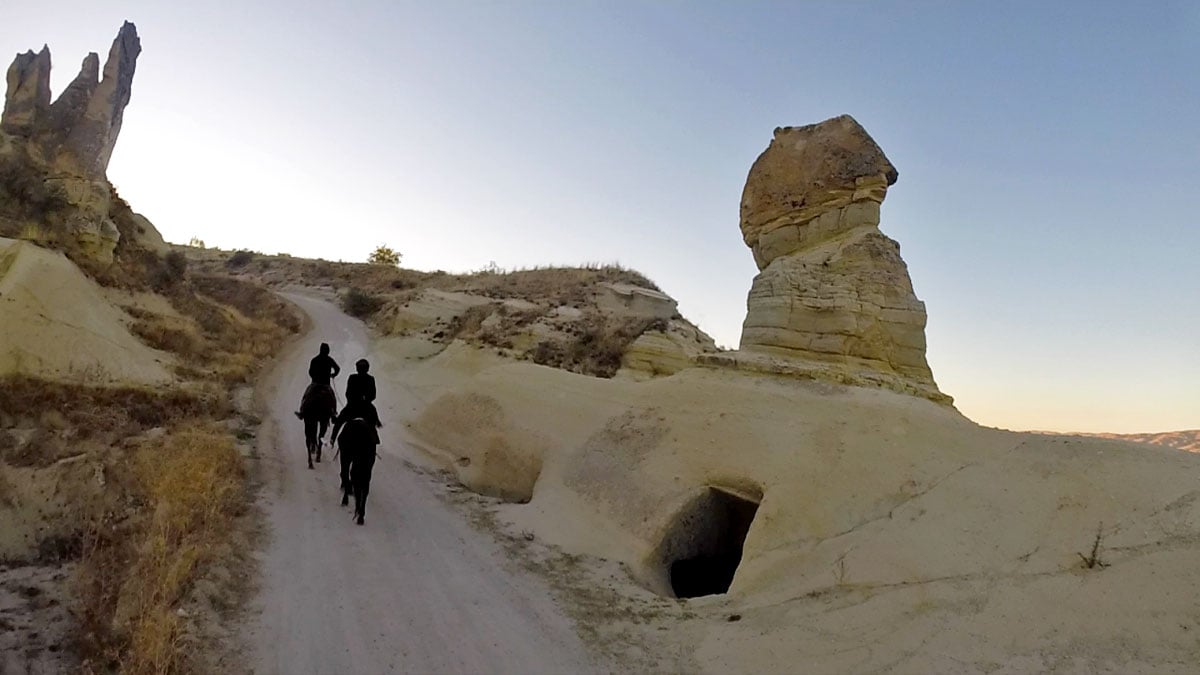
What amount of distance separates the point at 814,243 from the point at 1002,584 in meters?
6.20

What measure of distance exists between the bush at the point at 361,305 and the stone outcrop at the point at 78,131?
12.5 m

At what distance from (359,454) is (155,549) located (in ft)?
9.47

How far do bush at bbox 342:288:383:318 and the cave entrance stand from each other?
93.7ft

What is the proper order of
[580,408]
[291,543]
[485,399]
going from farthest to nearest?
[485,399]
[580,408]
[291,543]

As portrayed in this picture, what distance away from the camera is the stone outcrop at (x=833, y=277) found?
32.0ft

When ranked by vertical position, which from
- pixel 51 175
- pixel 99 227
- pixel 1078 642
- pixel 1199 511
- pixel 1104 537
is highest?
pixel 51 175

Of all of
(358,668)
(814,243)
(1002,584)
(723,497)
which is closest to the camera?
(358,668)

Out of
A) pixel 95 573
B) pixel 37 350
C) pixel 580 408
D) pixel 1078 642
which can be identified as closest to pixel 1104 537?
pixel 1078 642

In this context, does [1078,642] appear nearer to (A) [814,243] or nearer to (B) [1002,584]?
(B) [1002,584]

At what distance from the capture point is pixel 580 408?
40.3 ft

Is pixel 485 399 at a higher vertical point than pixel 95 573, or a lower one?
higher

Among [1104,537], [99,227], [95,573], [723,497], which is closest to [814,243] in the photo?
[723,497]

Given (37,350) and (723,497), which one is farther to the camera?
(37,350)

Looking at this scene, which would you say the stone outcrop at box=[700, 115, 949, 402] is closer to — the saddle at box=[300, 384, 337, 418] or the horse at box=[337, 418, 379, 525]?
the horse at box=[337, 418, 379, 525]
